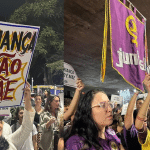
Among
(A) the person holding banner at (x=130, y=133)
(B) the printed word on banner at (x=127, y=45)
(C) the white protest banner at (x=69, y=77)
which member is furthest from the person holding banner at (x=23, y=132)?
(C) the white protest banner at (x=69, y=77)

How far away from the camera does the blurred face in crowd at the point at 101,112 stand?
1.47 meters

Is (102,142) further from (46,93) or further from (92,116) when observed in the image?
(46,93)

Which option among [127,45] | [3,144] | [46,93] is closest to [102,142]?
[46,93]

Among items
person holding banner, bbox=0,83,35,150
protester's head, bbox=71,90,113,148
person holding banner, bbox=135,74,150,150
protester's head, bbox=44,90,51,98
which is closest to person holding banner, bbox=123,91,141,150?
person holding banner, bbox=135,74,150,150

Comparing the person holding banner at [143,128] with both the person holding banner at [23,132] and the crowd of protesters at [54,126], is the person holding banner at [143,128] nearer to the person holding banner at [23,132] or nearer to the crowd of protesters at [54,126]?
the crowd of protesters at [54,126]

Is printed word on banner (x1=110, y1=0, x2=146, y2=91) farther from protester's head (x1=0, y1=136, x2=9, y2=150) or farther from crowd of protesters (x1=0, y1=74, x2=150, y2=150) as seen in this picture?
protester's head (x1=0, y1=136, x2=9, y2=150)

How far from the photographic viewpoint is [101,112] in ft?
4.89

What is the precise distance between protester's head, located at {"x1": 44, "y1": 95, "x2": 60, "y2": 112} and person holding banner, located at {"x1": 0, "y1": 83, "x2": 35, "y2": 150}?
144mm

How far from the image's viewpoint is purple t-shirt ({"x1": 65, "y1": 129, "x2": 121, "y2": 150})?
4.42ft

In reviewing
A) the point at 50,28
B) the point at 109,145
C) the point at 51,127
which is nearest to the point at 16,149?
the point at 51,127

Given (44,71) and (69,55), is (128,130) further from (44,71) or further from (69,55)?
(69,55)

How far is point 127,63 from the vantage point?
209cm

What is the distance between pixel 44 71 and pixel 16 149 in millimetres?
610

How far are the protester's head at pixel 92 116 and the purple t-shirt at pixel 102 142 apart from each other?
51mm
